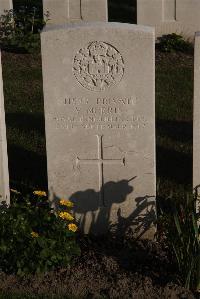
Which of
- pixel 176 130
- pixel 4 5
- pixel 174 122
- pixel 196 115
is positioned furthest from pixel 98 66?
pixel 4 5

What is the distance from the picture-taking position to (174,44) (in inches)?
529

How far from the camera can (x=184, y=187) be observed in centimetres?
735

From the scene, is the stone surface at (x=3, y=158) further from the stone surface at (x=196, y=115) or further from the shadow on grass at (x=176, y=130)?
the shadow on grass at (x=176, y=130)

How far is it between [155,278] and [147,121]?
133 cm

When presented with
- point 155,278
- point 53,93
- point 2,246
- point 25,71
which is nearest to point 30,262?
point 2,246

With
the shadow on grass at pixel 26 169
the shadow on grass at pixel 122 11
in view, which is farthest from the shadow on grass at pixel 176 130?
the shadow on grass at pixel 122 11

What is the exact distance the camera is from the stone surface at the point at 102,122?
5.77 m

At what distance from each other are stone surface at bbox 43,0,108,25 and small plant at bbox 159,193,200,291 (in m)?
8.61

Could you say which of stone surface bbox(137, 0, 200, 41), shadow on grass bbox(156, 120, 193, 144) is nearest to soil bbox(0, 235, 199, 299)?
shadow on grass bbox(156, 120, 193, 144)

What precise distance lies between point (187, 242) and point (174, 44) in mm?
8668

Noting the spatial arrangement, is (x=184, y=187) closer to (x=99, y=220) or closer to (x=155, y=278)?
(x=99, y=220)

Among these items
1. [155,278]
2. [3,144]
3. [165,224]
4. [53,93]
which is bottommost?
[155,278]

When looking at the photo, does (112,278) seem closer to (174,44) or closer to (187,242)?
(187,242)

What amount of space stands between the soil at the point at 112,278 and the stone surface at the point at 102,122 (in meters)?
0.39
